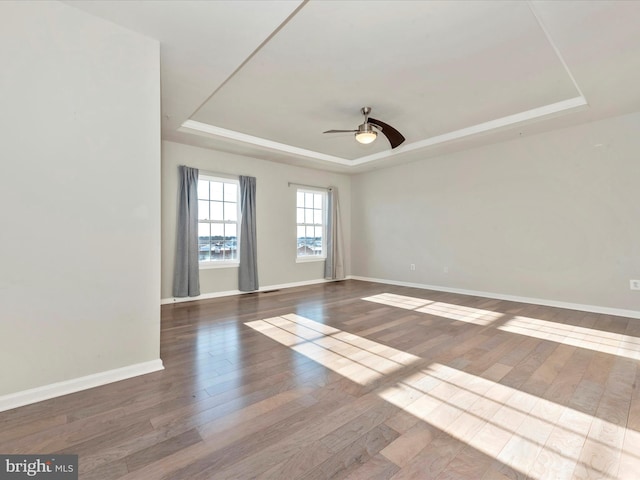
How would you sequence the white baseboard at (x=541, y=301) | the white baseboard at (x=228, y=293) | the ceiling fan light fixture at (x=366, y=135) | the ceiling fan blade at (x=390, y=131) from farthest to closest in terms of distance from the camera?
the white baseboard at (x=228, y=293)
the white baseboard at (x=541, y=301)
the ceiling fan light fixture at (x=366, y=135)
the ceiling fan blade at (x=390, y=131)

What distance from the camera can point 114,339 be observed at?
221 centimetres

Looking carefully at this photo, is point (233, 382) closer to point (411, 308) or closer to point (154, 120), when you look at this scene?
point (154, 120)

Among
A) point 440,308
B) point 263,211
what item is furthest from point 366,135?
point 263,211

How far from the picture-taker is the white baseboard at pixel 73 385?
1.86 m

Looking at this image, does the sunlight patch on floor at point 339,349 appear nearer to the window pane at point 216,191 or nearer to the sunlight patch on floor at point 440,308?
the sunlight patch on floor at point 440,308

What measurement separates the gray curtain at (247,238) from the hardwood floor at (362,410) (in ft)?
7.09

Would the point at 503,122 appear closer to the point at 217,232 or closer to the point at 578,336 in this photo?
the point at 578,336

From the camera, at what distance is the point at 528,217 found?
15.2 feet

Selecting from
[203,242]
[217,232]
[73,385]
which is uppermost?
[217,232]

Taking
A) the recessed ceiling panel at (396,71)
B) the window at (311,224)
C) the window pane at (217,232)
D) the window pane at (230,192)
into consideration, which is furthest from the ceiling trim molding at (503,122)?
the window pane at (217,232)

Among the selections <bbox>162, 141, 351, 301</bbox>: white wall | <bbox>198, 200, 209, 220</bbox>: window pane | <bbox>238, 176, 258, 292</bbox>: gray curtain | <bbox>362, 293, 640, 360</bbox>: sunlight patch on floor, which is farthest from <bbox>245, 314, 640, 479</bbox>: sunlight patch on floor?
<bbox>198, 200, 209, 220</bbox>: window pane

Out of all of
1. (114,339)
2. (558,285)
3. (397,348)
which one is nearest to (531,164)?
(558,285)

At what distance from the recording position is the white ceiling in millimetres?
2158

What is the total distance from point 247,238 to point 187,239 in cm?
105
